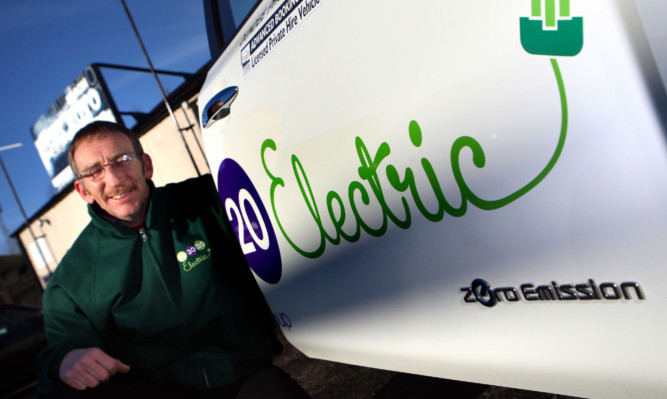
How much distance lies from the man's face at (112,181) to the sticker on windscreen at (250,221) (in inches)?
13.9

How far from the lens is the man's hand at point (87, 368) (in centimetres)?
146

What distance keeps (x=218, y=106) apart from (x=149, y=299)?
702 mm

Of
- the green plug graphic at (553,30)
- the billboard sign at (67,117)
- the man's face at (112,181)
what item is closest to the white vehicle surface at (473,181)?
the green plug graphic at (553,30)

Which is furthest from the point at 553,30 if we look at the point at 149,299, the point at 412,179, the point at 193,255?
the point at 149,299

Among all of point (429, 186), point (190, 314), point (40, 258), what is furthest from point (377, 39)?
point (40, 258)

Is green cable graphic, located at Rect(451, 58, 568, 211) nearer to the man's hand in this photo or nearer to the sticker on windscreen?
the sticker on windscreen

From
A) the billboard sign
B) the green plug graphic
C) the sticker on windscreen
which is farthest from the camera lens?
the billboard sign

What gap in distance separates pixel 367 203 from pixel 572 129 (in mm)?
471

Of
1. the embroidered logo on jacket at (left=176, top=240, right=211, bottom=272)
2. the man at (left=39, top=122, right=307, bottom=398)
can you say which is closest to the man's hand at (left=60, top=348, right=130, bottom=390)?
the man at (left=39, top=122, right=307, bottom=398)

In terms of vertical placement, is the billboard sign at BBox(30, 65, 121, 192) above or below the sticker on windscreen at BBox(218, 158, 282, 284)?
above

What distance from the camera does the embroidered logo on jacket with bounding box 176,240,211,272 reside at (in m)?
1.64

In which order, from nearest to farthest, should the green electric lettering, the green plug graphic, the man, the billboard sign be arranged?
the green plug graphic
the green electric lettering
the man
the billboard sign

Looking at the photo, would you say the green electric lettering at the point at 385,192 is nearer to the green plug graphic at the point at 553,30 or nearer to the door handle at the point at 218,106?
the green plug graphic at the point at 553,30

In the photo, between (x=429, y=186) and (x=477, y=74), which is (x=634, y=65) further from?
(x=429, y=186)
